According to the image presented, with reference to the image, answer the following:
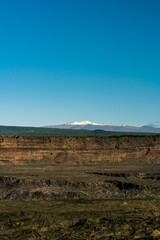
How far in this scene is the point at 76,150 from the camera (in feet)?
219

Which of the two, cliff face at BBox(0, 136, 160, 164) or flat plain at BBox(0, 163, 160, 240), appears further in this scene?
cliff face at BBox(0, 136, 160, 164)

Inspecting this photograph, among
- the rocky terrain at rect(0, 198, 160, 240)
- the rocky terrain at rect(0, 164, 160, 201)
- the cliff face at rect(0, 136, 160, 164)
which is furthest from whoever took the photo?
the cliff face at rect(0, 136, 160, 164)

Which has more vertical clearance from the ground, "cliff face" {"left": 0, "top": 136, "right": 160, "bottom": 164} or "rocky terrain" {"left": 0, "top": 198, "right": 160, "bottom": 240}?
"cliff face" {"left": 0, "top": 136, "right": 160, "bottom": 164}

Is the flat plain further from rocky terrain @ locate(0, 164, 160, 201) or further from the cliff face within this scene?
→ the cliff face

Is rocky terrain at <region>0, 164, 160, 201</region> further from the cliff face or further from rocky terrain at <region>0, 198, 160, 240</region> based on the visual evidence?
the cliff face

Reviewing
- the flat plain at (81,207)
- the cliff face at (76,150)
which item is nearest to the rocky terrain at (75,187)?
the flat plain at (81,207)

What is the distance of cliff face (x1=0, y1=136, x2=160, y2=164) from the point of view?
64688 mm

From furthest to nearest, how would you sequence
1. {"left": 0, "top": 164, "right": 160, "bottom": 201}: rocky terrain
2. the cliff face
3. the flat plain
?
the cliff face
{"left": 0, "top": 164, "right": 160, "bottom": 201}: rocky terrain
the flat plain

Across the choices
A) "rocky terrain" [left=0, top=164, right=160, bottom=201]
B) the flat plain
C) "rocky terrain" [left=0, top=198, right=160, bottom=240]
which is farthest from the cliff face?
"rocky terrain" [left=0, top=198, right=160, bottom=240]

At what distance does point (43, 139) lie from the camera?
223 ft

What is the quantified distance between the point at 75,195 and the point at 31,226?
14128 mm

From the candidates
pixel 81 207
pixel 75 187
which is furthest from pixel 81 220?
pixel 75 187

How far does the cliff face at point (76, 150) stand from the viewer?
212 feet

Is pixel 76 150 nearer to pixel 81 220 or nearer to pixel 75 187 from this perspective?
pixel 75 187
